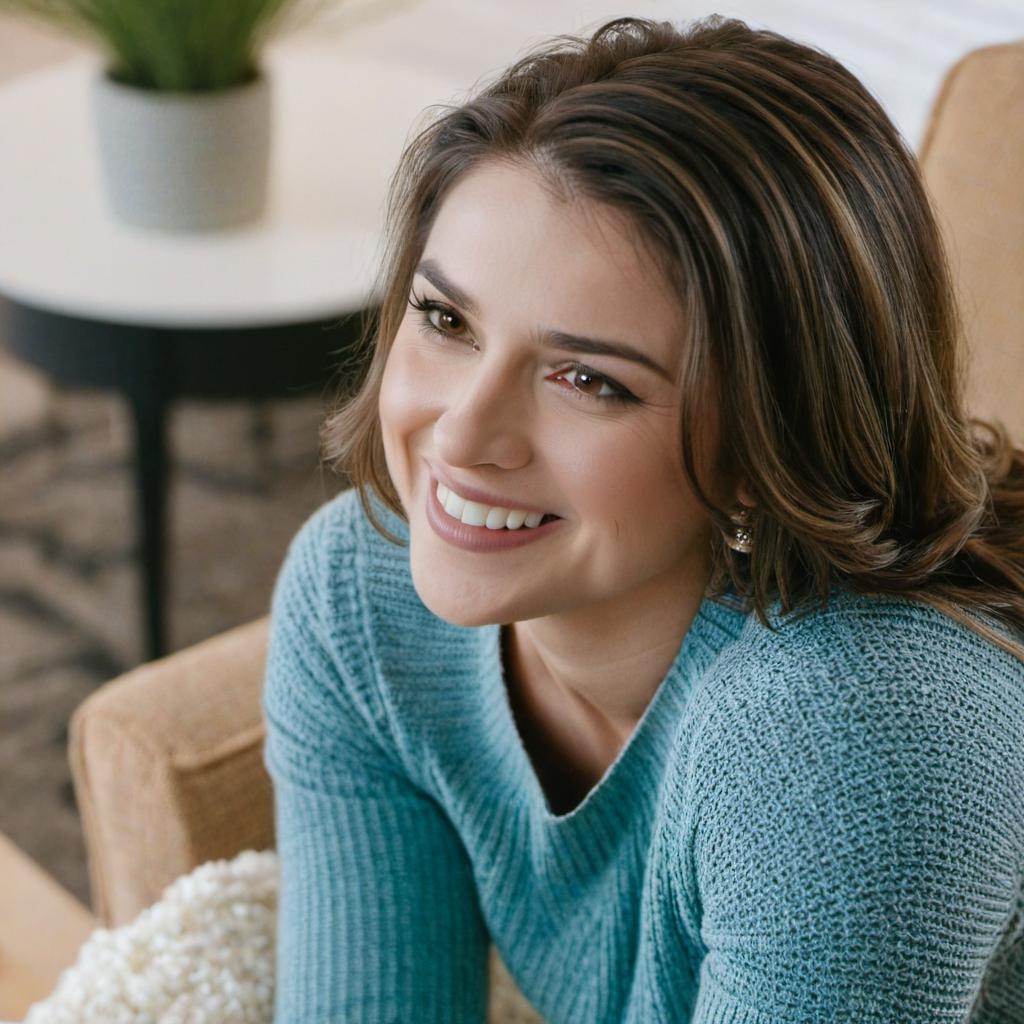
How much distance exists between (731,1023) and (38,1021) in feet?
1.52

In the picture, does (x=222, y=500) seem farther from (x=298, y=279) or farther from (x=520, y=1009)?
(x=520, y=1009)

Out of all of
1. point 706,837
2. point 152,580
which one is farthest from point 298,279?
point 706,837

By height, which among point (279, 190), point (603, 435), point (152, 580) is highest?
point (603, 435)

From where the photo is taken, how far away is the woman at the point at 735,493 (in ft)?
2.38

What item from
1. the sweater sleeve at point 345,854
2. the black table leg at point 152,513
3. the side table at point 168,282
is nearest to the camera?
the sweater sleeve at point 345,854

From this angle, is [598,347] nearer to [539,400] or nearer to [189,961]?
[539,400]

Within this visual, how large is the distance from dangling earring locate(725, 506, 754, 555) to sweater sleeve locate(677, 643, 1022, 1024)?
0.26 feet

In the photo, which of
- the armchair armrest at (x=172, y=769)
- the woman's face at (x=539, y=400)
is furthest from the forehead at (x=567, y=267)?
the armchair armrest at (x=172, y=769)

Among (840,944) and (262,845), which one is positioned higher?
(840,944)

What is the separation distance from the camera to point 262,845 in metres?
1.18

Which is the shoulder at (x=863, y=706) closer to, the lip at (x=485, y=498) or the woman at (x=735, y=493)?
the woman at (x=735, y=493)

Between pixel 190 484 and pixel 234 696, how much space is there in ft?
4.26

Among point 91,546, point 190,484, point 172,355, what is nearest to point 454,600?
point 172,355

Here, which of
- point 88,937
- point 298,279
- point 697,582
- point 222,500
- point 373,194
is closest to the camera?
point 697,582
